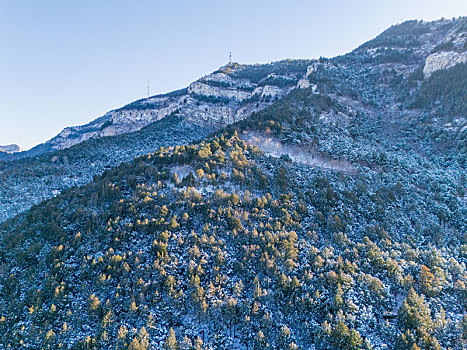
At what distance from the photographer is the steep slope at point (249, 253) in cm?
1856

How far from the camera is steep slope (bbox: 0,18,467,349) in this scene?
18562 mm

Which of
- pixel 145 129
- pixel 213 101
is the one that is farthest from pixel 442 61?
pixel 145 129

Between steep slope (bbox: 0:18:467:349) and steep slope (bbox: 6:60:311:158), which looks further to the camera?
steep slope (bbox: 6:60:311:158)

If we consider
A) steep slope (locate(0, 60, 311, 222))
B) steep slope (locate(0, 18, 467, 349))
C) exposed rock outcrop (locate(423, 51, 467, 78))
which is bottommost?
steep slope (locate(0, 18, 467, 349))

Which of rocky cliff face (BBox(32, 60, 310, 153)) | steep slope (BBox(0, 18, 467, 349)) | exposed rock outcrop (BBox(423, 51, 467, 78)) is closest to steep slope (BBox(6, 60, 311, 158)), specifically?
rocky cliff face (BBox(32, 60, 310, 153))

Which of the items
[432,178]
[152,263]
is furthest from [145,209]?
[432,178]

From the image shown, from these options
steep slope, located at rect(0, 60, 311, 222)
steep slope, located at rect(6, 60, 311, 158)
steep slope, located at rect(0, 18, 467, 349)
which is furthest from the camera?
steep slope, located at rect(6, 60, 311, 158)

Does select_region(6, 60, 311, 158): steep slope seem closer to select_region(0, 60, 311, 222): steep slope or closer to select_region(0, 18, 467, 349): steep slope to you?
select_region(0, 60, 311, 222): steep slope

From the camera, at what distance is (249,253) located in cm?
2389

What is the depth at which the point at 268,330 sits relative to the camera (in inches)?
730

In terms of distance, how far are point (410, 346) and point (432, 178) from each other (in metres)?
28.1

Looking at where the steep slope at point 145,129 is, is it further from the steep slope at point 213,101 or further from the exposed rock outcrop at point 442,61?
the exposed rock outcrop at point 442,61

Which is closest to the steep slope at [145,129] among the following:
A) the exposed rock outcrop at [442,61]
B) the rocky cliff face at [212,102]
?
the rocky cliff face at [212,102]

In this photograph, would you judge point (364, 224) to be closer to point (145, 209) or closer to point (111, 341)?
point (145, 209)
